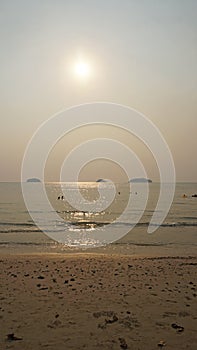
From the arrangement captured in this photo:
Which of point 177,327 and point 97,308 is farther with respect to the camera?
point 97,308

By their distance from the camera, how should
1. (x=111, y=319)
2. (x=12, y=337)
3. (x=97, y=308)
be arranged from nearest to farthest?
(x=12, y=337) < (x=111, y=319) < (x=97, y=308)

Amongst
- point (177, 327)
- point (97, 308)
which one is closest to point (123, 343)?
point (177, 327)

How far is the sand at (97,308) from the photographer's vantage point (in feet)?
22.5

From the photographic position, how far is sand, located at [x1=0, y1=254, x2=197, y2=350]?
686 centimetres

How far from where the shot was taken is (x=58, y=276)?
41.0 feet

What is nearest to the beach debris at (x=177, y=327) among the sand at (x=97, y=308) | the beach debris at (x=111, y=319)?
the sand at (x=97, y=308)

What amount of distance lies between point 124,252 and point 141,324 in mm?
13721

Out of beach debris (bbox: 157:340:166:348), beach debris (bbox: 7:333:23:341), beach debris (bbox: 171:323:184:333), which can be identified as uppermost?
beach debris (bbox: 7:333:23:341)

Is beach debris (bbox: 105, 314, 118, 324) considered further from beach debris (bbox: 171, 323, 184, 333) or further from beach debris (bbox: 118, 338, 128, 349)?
beach debris (bbox: 171, 323, 184, 333)

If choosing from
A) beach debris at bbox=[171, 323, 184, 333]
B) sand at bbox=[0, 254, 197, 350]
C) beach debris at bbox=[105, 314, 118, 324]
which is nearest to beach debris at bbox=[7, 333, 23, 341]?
sand at bbox=[0, 254, 197, 350]

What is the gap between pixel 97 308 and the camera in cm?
881

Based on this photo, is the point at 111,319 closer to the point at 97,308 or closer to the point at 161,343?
the point at 97,308

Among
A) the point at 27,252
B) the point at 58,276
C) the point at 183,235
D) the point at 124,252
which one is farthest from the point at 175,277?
the point at 183,235

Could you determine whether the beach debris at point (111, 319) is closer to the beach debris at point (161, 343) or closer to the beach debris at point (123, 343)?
the beach debris at point (123, 343)
